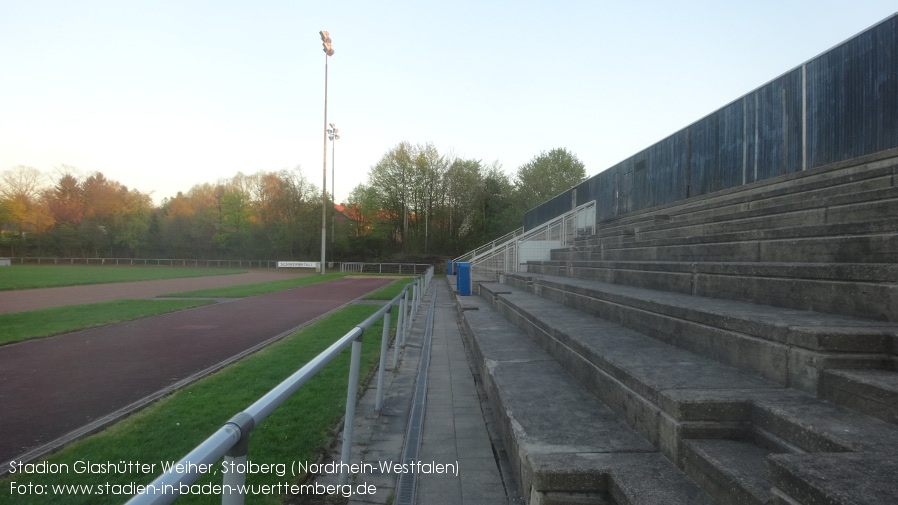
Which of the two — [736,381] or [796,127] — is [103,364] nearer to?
[736,381]

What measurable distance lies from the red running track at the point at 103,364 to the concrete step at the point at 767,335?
5222 millimetres

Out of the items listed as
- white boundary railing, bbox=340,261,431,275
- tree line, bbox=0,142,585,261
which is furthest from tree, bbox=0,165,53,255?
white boundary railing, bbox=340,261,431,275

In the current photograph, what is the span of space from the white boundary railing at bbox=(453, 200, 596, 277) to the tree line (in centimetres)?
2384

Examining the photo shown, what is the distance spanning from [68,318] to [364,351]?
8.44 meters

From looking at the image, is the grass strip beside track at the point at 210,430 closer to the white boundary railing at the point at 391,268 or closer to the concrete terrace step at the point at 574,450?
the concrete terrace step at the point at 574,450

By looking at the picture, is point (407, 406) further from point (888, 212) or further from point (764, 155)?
point (764, 155)

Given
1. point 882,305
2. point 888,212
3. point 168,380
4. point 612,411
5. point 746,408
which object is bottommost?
point 168,380

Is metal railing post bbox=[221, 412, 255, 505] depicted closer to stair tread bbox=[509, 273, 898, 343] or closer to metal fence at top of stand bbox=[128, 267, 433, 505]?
metal fence at top of stand bbox=[128, 267, 433, 505]

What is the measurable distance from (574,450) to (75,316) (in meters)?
13.3

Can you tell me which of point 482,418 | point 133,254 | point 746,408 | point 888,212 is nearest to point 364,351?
point 482,418

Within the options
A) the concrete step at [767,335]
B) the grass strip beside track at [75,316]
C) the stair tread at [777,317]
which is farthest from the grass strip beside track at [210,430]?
the grass strip beside track at [75,316]

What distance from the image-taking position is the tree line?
46.8 m

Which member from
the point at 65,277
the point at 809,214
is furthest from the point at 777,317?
the point at 65,277

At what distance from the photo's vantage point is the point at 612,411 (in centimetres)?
320
